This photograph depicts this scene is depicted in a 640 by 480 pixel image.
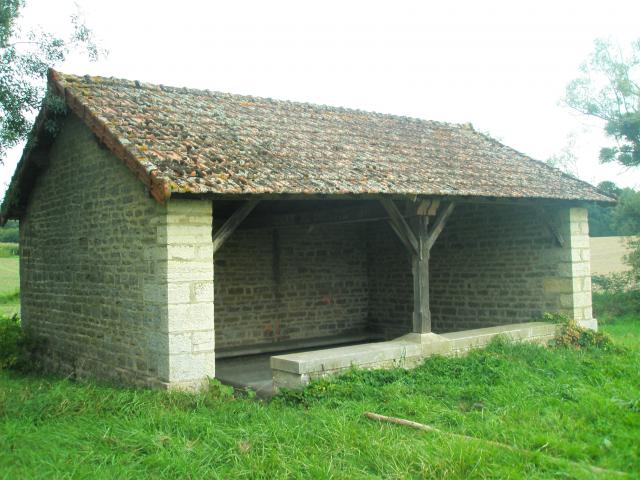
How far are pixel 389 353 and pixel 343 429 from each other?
255 cm

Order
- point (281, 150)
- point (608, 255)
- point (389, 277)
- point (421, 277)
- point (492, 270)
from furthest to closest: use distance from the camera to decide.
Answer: point (608, 255), point (389, 277), point (492, 270), point (421, 277), point (281, 150)

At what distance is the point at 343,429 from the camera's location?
5422 mm

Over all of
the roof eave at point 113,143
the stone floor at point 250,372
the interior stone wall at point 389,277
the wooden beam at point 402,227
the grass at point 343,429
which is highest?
the roof eave at point 113,143

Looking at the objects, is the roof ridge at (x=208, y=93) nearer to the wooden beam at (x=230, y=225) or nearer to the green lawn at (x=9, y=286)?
the wooden beam at (x=230, y=225)

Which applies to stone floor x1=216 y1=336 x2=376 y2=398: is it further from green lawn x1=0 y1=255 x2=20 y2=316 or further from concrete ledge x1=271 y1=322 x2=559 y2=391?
green lawn x1=0 y1=255 x2=20 y2=316

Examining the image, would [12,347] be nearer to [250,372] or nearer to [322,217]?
[250,372]

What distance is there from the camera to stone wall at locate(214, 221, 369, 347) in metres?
11.2

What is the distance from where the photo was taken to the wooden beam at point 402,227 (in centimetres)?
827

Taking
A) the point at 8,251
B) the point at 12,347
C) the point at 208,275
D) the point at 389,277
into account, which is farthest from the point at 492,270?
the point at 8,251

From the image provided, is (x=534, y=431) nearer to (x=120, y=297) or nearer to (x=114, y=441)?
(x=114, y=441)

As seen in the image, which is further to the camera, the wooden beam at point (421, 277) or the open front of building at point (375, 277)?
the open front of building at point (375, 277)

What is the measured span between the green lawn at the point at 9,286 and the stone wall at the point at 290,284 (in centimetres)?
866

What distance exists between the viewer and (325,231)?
1261 cm

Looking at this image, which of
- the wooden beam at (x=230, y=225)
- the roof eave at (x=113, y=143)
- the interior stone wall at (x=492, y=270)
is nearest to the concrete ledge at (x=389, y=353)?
the interior stone wall at (x=492, y=270)
